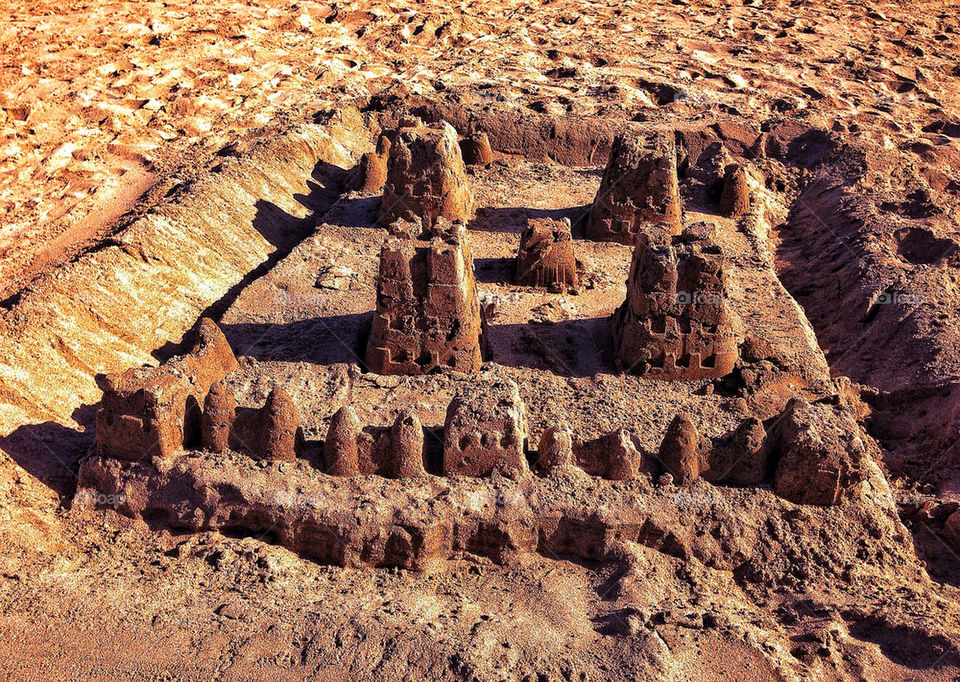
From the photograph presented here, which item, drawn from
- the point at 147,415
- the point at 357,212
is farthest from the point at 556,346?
the point at 357,212

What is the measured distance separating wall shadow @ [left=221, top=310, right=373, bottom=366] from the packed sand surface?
0.05 m

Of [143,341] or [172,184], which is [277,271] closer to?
[143,341]

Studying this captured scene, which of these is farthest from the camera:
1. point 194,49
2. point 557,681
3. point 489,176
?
point 194,49

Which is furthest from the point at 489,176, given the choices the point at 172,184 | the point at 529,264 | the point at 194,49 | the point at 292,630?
the point at 292,630

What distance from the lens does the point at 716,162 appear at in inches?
611

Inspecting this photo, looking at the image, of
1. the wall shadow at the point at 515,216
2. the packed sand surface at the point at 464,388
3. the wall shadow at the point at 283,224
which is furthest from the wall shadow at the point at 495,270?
the wall shadow at the point at 283,224

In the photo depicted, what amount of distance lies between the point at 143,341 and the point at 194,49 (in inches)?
422

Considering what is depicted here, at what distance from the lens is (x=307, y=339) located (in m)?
10.3

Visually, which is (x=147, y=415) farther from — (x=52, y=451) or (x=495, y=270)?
(x=495, y=270)

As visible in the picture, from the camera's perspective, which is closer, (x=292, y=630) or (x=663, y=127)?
(x=292, y=630)

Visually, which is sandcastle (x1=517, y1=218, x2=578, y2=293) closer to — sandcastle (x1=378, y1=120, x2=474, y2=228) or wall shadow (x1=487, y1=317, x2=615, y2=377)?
wall shadow (x1=487, y1=317, x2=615, y2=377)

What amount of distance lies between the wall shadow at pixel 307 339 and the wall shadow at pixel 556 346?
1601mm

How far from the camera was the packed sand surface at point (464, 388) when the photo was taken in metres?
6.60

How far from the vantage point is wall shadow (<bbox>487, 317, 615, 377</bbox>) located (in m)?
9.86
